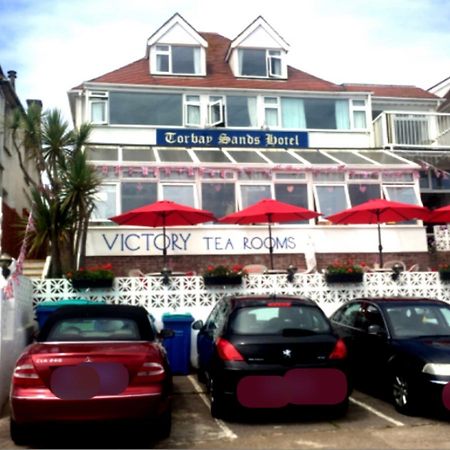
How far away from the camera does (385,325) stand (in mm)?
7867

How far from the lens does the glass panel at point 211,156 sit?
55.4 ft

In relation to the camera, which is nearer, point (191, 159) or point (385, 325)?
point (385, 325)

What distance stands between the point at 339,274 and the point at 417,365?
442 cm

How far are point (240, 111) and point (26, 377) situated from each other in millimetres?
15450

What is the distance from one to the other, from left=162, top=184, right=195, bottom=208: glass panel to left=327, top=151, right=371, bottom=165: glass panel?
5.10 meters

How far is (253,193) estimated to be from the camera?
54.2ft

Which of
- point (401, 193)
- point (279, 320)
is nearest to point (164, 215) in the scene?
point (279, 320)

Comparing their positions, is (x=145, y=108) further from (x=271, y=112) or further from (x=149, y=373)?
(x=149, y=373)

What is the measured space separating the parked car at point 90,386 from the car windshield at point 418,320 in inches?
145

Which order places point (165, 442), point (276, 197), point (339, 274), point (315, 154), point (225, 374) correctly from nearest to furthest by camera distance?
1. point (165, 442)
2. point (225, 374)
3. point (339, 274)
4. point (276, 197)
5. point (315, 154)

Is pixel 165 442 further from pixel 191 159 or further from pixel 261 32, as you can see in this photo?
pixel 261 32

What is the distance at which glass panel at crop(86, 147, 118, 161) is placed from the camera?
1616cm

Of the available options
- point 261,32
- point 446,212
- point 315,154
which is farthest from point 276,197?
point 261,32

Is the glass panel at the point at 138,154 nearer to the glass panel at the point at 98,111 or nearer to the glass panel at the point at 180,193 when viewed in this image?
the glass panel at the point at 180,193
